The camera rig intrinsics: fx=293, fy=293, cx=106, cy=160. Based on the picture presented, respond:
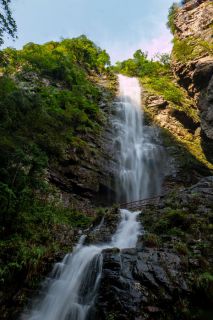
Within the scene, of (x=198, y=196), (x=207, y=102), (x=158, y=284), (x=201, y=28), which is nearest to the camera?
(x=158, y=284)

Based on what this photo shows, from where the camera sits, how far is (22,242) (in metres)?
10.2

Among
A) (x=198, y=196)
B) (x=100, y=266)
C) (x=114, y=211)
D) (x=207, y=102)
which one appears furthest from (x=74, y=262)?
(x=207, y=102)

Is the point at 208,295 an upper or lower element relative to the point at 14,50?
lower

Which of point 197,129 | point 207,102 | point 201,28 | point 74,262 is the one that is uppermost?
point 201,28

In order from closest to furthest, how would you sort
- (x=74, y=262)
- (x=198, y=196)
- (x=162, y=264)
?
(x=162, y=264), (x=74, y=262), (x=198, y=196)

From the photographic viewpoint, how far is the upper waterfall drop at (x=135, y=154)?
62.3 feet

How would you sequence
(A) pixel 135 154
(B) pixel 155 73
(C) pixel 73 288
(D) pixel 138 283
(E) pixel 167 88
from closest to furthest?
(D) pixel 138 283
(C) pixel 73 288
(A) pixel 135 154
(E) pixel 167 88
(B) pixel 155 73

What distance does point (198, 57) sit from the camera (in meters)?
25.7

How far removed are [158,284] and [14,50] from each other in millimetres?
23918

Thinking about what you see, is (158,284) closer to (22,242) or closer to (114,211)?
(22,242)

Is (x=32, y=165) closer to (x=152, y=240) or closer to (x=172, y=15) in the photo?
(x=152, y=240)

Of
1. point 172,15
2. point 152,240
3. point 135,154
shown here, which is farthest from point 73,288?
point 172,15

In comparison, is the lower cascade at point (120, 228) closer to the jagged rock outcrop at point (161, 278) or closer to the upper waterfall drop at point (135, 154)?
the upper waterfall drop at point (135, 154)

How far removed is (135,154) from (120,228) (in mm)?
9359
